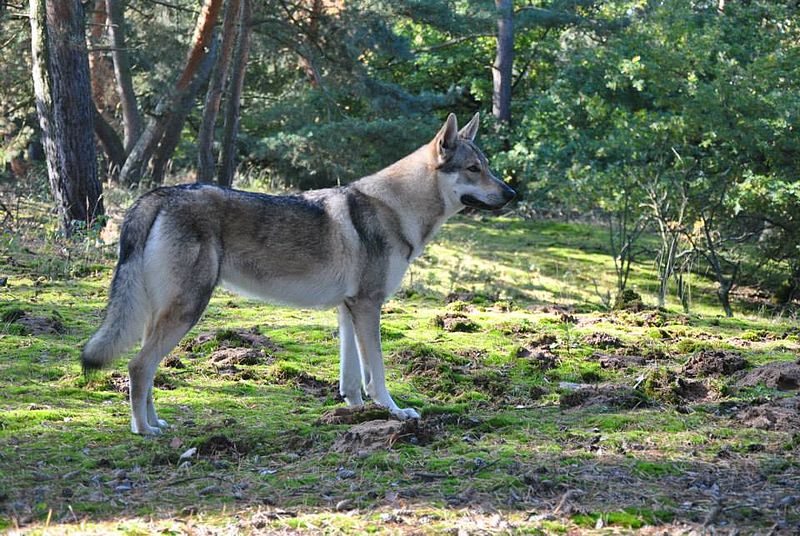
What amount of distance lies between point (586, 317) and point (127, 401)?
448 centimetres

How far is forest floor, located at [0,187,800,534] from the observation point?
3.43 m

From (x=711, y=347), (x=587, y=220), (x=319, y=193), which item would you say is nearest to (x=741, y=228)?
(x=587, y=220)

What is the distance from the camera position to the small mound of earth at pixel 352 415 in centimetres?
482

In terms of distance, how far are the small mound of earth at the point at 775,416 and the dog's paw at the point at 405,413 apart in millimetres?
1814

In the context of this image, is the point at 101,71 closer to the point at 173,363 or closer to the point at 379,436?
the point at 173,363

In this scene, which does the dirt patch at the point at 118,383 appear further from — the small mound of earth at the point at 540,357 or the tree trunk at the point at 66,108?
the tree trunk at the point at 66,108

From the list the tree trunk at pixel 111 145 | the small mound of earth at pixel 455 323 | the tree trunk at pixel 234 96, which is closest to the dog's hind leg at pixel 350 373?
the small mound of earth at pixel 455 323

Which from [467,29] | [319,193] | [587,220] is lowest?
[587,220]

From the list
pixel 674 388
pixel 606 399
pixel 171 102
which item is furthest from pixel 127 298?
pixel 171 102

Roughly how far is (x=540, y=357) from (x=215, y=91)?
9.78m

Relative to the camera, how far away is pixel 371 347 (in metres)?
5.24

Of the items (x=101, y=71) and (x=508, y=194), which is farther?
(x=101, y=71)

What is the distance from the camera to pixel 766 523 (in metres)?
3.32

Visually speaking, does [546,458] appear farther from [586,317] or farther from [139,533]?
[586,317]
